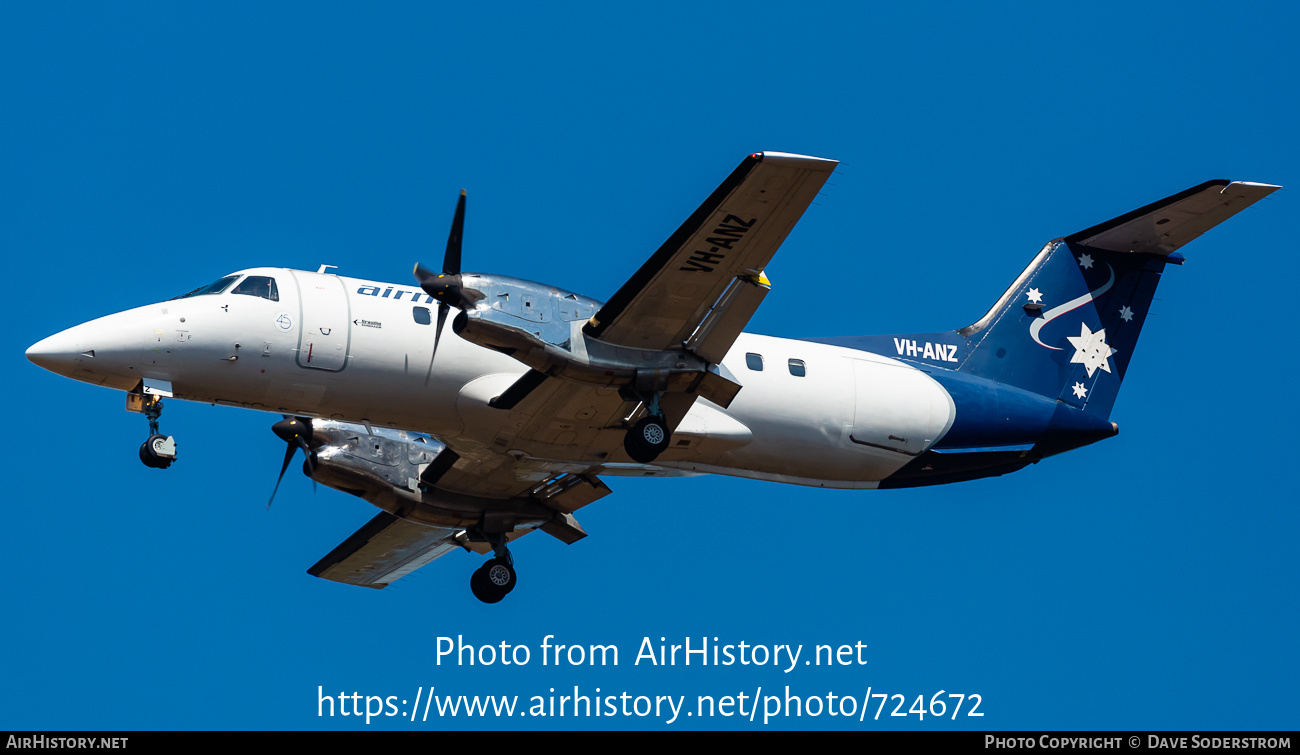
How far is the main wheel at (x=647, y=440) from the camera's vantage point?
51.9 feet

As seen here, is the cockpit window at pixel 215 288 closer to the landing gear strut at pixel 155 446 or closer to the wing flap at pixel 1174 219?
the landing gear strut at pixel 155 446

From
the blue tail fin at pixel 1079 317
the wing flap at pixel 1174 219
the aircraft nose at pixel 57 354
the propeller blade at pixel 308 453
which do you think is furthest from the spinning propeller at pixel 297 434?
the wing flap at pixel 1174 219

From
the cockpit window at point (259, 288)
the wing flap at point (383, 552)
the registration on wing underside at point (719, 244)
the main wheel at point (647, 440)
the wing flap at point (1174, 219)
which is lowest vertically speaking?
the wing flap at point (383, 552)

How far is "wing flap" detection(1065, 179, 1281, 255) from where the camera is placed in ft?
57.7

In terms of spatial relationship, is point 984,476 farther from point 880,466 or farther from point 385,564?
point 385,564

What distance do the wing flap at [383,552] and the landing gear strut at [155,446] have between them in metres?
5.14

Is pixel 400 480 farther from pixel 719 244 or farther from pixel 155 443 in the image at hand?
pixel 719 244

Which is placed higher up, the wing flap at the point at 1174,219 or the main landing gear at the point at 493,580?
the wing flap at the point at 1174,219

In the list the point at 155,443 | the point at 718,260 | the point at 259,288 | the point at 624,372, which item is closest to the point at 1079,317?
the point at 718,260

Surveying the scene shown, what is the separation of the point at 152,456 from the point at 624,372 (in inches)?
203

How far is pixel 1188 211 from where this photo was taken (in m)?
18.5

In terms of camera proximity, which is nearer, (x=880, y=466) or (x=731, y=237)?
(x=731, y=237)
